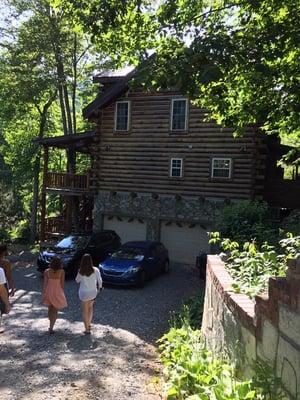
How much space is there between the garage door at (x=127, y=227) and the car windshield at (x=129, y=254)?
579 centimetres

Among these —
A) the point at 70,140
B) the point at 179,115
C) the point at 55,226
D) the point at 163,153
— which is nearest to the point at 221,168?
the point at 163,153

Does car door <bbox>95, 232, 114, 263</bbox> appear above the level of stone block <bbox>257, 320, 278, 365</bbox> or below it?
below

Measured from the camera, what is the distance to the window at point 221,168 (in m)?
21.2

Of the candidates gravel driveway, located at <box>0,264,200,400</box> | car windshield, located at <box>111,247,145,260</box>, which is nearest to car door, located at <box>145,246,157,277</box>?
car windshield, located at <box>111,247,145,260</box>

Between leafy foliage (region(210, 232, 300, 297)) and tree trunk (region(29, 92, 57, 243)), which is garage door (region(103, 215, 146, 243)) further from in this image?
leafy foliage (region(210, 232, 300, 297))

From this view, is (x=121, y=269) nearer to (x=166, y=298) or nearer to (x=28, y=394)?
(x=166, y=298)

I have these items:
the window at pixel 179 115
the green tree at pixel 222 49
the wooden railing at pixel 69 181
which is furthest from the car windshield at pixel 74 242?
the green tree at pixel 222 49

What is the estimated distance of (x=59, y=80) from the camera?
2762 cm

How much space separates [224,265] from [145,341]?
283 centimetres

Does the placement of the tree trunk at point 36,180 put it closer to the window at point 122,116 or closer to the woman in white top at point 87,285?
the window at point 122,116

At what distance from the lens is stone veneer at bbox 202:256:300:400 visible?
381 cm

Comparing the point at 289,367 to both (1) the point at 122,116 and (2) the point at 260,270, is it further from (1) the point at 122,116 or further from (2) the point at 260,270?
(1) the point at 122,116

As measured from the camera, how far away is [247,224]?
1309 centimetres

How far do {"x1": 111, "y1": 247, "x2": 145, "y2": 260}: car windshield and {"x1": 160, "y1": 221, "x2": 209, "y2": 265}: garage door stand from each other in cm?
529
